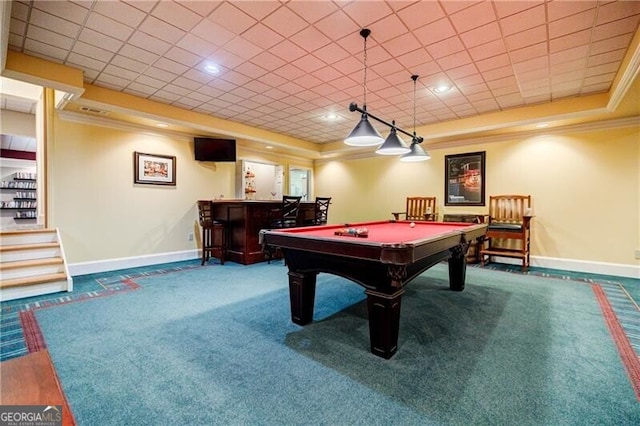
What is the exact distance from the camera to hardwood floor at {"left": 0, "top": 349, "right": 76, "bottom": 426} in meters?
0.96

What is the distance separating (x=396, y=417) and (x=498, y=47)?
3.40 m

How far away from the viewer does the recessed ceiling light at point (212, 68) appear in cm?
335

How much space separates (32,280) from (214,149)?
3.45m

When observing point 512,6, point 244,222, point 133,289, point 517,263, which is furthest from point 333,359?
point 517,263

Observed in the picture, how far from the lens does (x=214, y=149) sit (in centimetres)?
584

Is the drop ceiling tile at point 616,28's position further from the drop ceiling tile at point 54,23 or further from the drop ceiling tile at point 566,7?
the drop ceiling tile at point 54,23

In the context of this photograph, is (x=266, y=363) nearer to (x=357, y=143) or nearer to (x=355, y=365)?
(x=355, y=365)

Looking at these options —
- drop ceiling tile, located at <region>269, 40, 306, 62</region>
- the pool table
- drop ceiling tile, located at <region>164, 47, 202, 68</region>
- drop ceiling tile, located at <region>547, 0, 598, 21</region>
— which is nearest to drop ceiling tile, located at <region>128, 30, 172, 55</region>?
drop ceiling tile, located at <region>164, 47, 202, 68</region>

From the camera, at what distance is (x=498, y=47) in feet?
9.57

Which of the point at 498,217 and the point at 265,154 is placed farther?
the point at 265,154

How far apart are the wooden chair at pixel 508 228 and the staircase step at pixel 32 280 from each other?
622 cm

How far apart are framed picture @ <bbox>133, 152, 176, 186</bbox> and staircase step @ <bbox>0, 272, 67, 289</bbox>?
6.55 ft

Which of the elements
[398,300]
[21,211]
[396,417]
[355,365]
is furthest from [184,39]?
[21,211]

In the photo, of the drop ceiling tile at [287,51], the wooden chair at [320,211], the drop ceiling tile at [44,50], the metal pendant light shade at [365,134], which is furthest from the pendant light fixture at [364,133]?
the drop ceiling tile at [44,50]
